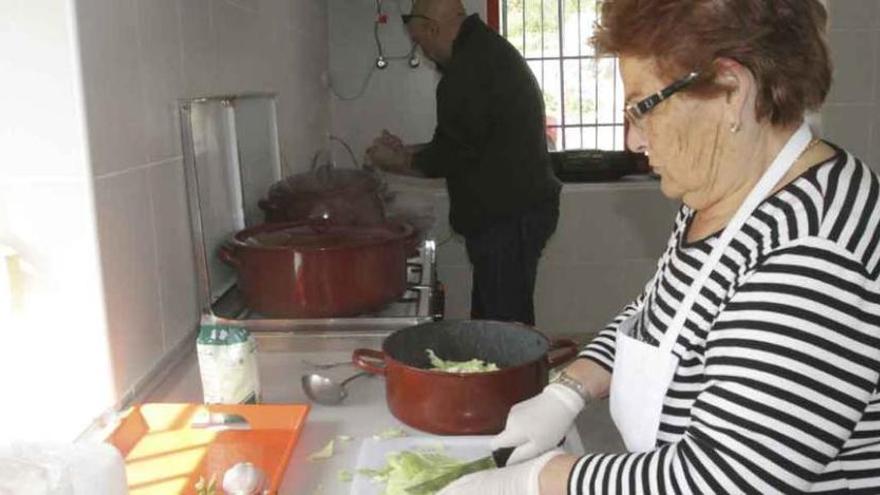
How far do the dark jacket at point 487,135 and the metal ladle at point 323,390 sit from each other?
1.45 m

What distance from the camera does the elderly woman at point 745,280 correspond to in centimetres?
70

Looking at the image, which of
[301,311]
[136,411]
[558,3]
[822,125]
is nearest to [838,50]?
[822,125]

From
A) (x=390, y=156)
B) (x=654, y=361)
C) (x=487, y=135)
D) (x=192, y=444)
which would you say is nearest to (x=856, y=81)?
(x=487, y=135)

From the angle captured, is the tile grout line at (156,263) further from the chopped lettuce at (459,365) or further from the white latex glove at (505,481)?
the white latex glove at (505,481)

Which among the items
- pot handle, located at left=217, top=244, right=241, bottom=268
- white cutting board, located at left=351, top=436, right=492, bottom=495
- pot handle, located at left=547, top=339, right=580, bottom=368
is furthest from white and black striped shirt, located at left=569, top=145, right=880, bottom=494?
pot handle, located at left=217, top=244, right=241, bottom=268

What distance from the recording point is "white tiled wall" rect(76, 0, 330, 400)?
3.55 feet

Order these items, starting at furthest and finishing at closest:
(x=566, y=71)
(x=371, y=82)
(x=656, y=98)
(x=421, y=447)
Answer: (x=566, y=71) < (x=371, y=82) < (x=421, y=447) < (x=656, y=98)

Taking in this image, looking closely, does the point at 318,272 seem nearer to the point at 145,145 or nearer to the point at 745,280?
the point at 145,145

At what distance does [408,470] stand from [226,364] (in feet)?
1.00

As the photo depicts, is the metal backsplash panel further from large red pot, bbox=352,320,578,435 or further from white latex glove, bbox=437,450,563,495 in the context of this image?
white latex glove, bbox=437,450,563,495

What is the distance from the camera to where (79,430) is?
41.9 inches

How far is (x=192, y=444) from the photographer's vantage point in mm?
1020

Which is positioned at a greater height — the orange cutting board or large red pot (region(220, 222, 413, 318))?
large red pot (region(220, 222, 413, 318))

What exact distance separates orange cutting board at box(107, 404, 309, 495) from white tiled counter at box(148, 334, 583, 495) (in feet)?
0.10
